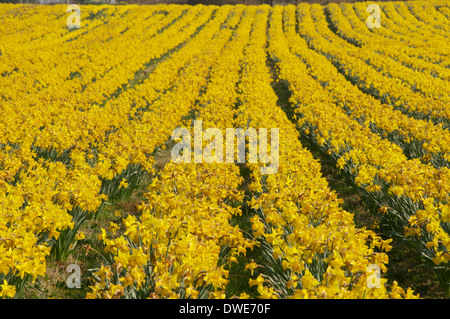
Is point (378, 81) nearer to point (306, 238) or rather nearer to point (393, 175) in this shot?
point (393, 175)

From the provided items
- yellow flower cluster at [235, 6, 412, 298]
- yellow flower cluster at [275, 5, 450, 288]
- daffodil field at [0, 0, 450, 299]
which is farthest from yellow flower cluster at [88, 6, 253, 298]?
yellow flower cluster at [275, 5, 450, 288]

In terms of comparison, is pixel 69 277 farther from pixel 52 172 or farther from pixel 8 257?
pixel 52 172

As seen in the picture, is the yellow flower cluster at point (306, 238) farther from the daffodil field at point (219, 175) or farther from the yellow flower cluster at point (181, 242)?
the yellow flower cluster at point (181, 242)

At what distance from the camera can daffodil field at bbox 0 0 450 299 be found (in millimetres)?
3715

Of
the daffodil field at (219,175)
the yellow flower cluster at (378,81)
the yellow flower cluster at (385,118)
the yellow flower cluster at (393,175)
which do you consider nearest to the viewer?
the daffodil field at (219,175)

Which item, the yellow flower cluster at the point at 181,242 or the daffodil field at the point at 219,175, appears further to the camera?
the daffodil field at the point at 219,175

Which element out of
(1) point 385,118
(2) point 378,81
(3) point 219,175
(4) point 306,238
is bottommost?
(3) point 219,175

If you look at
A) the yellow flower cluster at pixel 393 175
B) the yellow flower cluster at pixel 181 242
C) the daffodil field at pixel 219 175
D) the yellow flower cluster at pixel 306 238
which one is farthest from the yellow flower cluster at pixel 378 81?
the yellow flower cluster at pixel 181 242

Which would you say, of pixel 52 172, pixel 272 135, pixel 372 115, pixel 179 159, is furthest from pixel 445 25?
pixel 52 172

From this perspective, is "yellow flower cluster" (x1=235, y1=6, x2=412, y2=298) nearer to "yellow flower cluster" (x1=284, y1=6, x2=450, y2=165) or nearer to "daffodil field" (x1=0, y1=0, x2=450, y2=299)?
"daffodil field" (x1=0, y1=0, x2=450, y2=299)

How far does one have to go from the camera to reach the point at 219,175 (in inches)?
247

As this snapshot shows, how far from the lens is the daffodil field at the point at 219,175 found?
3.71 m

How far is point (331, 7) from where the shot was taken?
43.4 metres

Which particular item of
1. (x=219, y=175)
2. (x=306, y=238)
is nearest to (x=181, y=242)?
(x=306, y=238)
